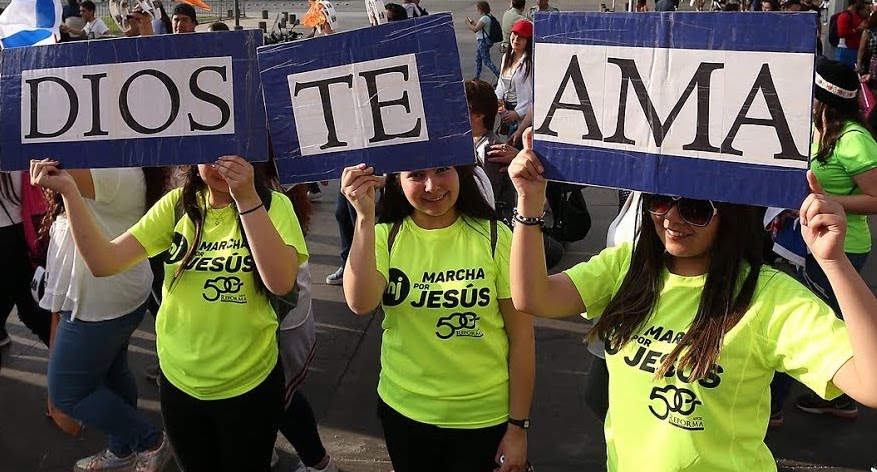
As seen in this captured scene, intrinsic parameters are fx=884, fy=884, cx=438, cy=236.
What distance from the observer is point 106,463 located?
4039 mm

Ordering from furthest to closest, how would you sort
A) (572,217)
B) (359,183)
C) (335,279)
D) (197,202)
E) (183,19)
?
(183,19)
(335,279)
(572,217)
(197,202)
(359,183)

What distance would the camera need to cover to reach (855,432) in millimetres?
4371

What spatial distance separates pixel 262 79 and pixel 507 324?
1064mm

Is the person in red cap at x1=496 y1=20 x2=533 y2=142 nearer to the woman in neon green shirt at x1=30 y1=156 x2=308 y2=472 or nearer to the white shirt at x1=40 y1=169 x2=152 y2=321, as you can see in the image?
the white shirt at x1=40 y1=169 x2=152 y2=321

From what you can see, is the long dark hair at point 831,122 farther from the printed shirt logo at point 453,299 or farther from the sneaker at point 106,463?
the sneaker at point 106,463

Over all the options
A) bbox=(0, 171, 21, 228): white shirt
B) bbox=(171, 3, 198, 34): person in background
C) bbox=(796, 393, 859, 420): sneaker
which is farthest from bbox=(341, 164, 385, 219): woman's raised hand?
bbox=(171, 3, 198, 34): person in background

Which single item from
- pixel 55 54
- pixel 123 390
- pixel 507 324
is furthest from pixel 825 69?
pixel 123 390

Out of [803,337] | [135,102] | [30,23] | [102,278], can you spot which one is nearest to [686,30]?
[803,337]

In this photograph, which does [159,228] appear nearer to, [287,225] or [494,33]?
[287,225]

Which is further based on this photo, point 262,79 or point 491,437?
point 491,437

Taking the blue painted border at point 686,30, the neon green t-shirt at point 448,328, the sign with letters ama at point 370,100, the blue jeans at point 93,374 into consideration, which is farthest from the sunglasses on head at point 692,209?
the blue jeans at point 93,374

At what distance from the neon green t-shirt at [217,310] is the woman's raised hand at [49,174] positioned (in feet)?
1.38

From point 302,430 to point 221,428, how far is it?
0.77 metres

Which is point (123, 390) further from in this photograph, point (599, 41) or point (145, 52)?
point (599, 41)
